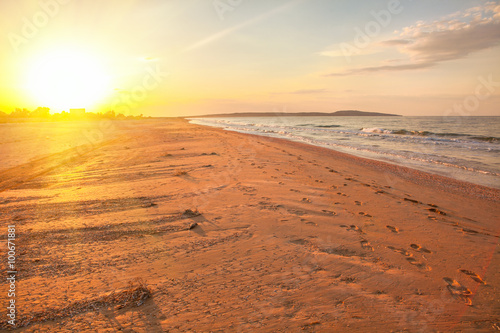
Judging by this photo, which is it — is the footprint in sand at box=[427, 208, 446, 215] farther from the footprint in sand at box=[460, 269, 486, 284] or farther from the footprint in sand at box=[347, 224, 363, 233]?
the footprint in sand at box=[460, 269, 486, 284]

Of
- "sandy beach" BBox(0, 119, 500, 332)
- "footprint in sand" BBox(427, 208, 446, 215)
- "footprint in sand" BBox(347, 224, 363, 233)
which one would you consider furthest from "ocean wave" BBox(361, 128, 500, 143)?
"footprint in sand" BBox(347, 224, 363, 233)

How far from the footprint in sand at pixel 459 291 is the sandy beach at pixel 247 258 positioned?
2 cm

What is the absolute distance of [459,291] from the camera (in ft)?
9.45

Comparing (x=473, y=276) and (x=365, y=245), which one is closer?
(x=473, y=276)

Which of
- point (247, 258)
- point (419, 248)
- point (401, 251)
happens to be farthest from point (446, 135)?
point (247, 258)

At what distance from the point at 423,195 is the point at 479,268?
14.0 feet

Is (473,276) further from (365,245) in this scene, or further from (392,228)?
(392,228)

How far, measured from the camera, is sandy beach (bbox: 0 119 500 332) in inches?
96.7

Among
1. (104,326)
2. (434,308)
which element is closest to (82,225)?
(104,326)

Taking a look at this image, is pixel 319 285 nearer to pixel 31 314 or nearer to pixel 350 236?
pixel 350 236

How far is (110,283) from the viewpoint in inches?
115

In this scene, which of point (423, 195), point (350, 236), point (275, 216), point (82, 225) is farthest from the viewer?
point (423, 195)

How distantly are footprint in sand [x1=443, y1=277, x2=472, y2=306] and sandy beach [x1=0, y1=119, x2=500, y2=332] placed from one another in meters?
0.02

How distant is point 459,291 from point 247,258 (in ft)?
8.59
